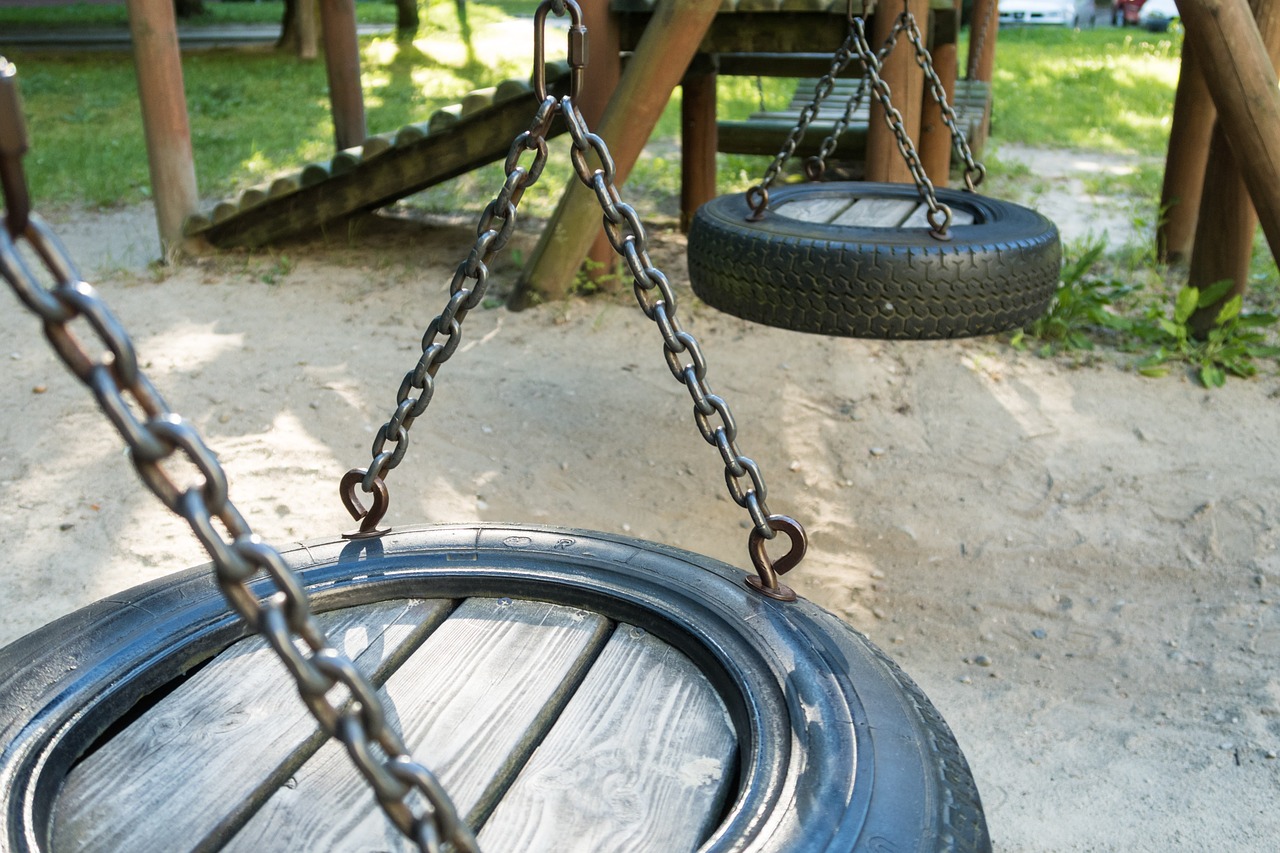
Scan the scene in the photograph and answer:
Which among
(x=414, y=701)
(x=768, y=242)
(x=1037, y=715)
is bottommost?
(x=1037, y=715)

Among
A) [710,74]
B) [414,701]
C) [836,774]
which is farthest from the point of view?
[710,74]

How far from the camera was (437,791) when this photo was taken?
82 centimetres

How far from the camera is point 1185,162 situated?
15.9 ft

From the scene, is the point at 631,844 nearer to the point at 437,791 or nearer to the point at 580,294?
the point at 437,791

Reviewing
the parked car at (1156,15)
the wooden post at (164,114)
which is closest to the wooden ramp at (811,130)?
the wooden post at (164,114)

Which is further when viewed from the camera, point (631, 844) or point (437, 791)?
point (631, 844)

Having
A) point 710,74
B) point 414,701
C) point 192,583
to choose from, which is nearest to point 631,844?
point 414,701

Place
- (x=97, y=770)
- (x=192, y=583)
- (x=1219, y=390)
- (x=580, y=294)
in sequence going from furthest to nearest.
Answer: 1. (x=580, y=294)
2. (x=1219, y=390)
3. (x=192, y=583)
4. (x=97, y=770)

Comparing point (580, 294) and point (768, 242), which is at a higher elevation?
point (768, 242)

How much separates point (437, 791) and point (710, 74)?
479 cm

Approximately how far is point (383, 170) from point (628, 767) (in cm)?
422

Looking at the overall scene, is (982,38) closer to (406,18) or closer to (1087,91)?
(1087,91)

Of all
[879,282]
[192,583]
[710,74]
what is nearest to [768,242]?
[879,282]

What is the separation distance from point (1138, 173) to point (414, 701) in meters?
6.93
